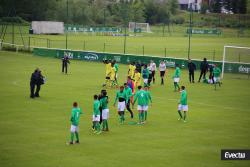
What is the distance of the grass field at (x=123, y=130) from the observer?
Result: 2161 cm

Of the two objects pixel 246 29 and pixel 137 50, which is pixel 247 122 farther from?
pixel 246 29

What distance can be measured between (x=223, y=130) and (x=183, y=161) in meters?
6.68

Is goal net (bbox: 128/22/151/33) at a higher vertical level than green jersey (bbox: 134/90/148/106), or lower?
higher

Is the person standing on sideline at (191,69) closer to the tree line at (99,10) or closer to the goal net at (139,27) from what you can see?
the tree line at (99,10)

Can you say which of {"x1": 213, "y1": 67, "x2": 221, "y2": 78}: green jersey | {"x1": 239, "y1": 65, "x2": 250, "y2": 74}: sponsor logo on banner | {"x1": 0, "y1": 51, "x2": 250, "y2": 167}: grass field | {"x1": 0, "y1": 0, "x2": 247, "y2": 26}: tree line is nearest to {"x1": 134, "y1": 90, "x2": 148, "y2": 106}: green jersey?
{"x1": 0, "y1": 51, "x2": 250, "y2": 167}: grass field

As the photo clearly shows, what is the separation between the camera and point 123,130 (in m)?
26.9

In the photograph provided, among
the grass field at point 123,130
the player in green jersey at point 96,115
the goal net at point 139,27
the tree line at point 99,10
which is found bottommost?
the grass field at point 123,130

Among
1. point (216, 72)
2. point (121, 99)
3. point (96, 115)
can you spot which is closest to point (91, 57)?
point (216, 72)

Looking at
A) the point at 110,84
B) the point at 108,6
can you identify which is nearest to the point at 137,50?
the point at 110,84

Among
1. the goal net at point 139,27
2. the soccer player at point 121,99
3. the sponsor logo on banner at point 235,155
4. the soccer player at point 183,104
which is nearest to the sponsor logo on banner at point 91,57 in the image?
the soccer player at point 183,104

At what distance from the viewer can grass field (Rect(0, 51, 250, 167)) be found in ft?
70.9

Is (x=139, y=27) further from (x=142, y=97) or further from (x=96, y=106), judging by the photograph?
(x=96, y=106)

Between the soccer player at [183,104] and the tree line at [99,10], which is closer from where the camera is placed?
the soccer player at [183,104]

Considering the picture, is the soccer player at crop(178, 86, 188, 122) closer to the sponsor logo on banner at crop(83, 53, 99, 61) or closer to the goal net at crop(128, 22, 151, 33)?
the sponsor logo on banner at crop(83, 53, 99, 61)
